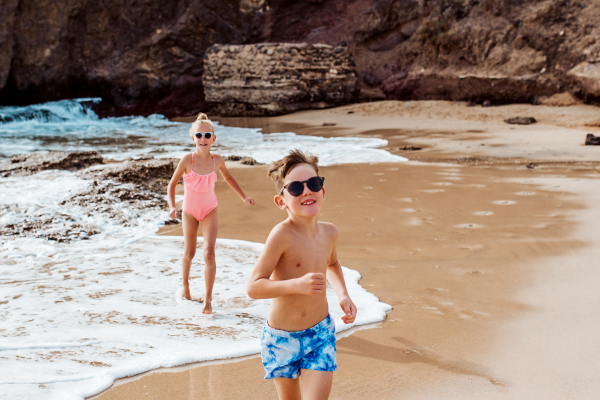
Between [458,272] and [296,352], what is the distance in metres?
2.56

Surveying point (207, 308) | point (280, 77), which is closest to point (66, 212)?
point (207, 308)

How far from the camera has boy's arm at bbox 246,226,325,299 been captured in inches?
73.3

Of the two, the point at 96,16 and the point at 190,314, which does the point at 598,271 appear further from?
the point at 96,16

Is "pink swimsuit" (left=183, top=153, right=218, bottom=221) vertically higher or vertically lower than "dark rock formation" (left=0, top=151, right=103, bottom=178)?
higher

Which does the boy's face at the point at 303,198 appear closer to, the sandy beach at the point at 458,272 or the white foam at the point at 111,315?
the sandy beach at the point at 458,272

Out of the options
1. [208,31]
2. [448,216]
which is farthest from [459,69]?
[448,216]

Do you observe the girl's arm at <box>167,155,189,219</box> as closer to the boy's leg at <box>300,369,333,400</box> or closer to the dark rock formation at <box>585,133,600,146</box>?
the boy's leg at <box>300,369,333,400</box>

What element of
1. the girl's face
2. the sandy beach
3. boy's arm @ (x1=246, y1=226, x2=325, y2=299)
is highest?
the girl's face

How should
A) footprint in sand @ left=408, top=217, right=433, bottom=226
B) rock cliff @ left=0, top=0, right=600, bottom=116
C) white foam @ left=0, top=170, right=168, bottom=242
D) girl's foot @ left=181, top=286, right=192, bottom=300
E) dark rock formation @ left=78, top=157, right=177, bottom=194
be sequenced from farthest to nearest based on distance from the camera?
rock cliff @ left=0, top=0, right=600, bottom=116 → dark rock formation @ left=78, top=157, right=177, bottom=194 → white foam @ left=0, top=170, right=168, bottom=242 → footprint in sand @ left=408, top=217, right=433, bottom=226 → girl's foot @ left=181, top=286, right=192, bottom=300

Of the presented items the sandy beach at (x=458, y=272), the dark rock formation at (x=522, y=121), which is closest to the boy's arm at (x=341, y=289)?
the sandy beach at (x=458, y=272)

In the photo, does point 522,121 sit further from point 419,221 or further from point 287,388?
point 287,388

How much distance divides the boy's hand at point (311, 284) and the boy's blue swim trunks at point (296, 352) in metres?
0.30

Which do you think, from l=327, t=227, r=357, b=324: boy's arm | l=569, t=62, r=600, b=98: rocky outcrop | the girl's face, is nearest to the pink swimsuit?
the girl's face

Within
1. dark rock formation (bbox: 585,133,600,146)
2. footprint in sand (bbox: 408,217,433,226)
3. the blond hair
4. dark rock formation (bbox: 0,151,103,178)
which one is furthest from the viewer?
dark rock formation (bbox: 585,133,600,146)
